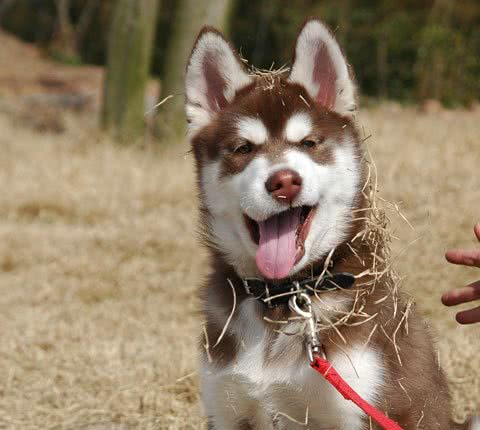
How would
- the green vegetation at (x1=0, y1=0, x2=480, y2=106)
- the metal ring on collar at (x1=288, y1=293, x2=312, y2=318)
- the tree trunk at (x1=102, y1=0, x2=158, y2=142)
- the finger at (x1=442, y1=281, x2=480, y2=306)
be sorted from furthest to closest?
1. the green vegetation at (x1=0, y1=0, x2=480, y2=106)
2. the tree trunk at (x1=102, y1=0, x2=158, y2=142)
3. the finger at (x1=442, y1=281, x2=480, y2=306)
4. the metal ring on collar at (x1=288, y1=293, x2=312, y2=318)

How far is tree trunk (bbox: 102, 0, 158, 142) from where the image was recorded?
11266 mm

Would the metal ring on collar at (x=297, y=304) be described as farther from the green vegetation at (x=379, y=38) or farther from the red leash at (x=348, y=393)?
the green vegetation at (x=379, y=38)

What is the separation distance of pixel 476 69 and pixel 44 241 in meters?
8.88

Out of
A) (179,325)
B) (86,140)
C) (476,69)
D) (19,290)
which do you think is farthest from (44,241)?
(476,69)

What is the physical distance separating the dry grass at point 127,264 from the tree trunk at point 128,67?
0.50 meters

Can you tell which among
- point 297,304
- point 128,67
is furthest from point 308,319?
point 128,67

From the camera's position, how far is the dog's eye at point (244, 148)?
10.9ft

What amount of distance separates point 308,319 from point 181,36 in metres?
8.43

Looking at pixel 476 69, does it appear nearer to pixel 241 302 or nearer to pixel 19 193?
pixel 19 193

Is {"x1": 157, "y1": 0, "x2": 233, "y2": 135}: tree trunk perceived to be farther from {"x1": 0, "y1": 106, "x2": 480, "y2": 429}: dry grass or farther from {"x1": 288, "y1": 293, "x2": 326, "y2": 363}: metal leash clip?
{"x1": 288, "y1": 293, "x2": 326, "y2": 363}: metal leash clip

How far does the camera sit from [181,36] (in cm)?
1107

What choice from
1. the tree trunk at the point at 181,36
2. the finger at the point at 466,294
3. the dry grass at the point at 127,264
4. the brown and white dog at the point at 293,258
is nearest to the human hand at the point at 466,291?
the finger at the point at 466,294

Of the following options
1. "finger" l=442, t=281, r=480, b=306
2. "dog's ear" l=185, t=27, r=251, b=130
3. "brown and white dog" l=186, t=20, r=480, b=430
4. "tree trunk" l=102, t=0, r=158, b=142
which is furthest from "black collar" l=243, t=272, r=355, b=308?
"tree trunk" l=102, t=0, r=158, b=142

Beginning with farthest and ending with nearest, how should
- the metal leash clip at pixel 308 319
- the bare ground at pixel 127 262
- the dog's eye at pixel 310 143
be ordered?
the bare ground at pixel 127 262 → the dog's eye at pixel 310 143 → the metal leash clip at pixel 308 319
